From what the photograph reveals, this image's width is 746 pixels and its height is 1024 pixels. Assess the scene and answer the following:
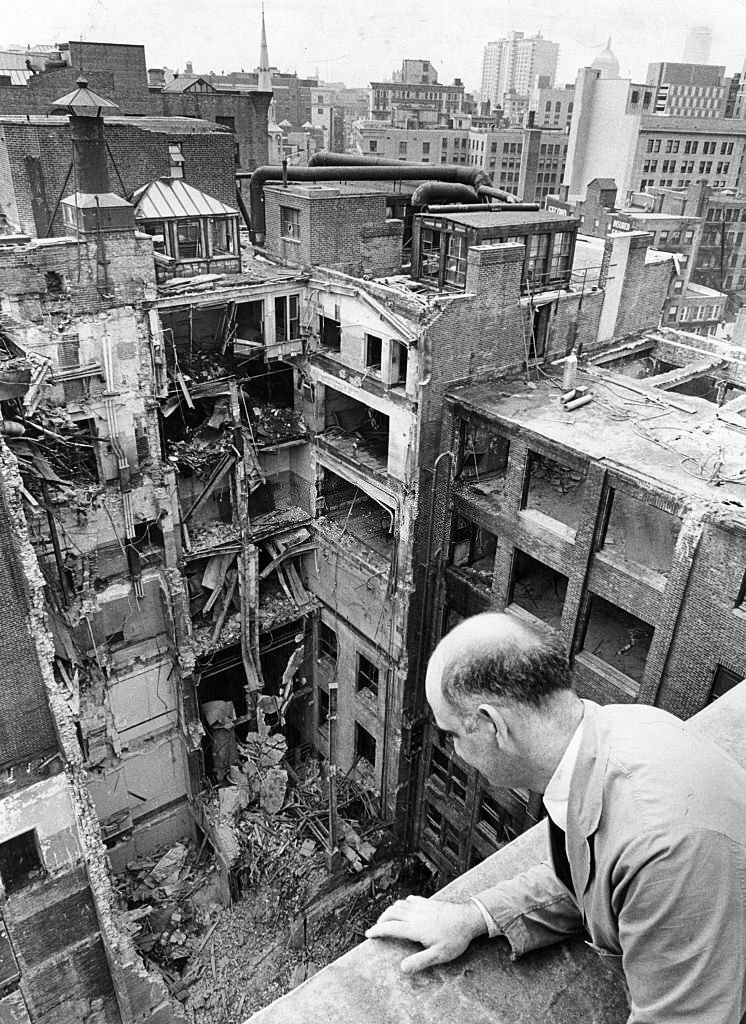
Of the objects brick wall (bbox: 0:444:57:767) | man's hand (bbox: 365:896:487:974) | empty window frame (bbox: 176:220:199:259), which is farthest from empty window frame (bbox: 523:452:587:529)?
man's hand (bbox: 365:896:487:974)

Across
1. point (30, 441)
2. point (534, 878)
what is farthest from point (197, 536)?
point (534, 878)

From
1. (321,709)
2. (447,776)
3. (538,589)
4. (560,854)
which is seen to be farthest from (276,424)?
(560,854)

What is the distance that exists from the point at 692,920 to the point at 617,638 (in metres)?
20.8

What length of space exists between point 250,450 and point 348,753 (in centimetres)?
1378

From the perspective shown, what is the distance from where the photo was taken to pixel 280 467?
3125cm

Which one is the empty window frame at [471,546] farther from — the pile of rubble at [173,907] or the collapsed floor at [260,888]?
the pile of rubble at [173,907]

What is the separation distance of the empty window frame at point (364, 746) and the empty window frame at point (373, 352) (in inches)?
586

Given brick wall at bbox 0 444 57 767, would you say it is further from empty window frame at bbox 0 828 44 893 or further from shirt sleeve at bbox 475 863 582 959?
shirt sleeve at bbox 475 863 582 959

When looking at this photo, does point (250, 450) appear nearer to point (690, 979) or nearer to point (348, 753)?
point (348, 753)

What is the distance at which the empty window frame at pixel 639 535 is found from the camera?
21.1 m

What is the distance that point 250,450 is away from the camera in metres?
28.5

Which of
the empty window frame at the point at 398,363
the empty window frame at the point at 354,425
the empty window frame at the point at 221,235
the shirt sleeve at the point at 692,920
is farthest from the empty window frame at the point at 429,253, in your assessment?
the shirt sleeve at the point at 692,920

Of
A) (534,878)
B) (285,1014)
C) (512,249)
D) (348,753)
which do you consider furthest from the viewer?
(348,753)

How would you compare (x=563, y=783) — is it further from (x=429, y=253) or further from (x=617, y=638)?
(x=429, y=253)
